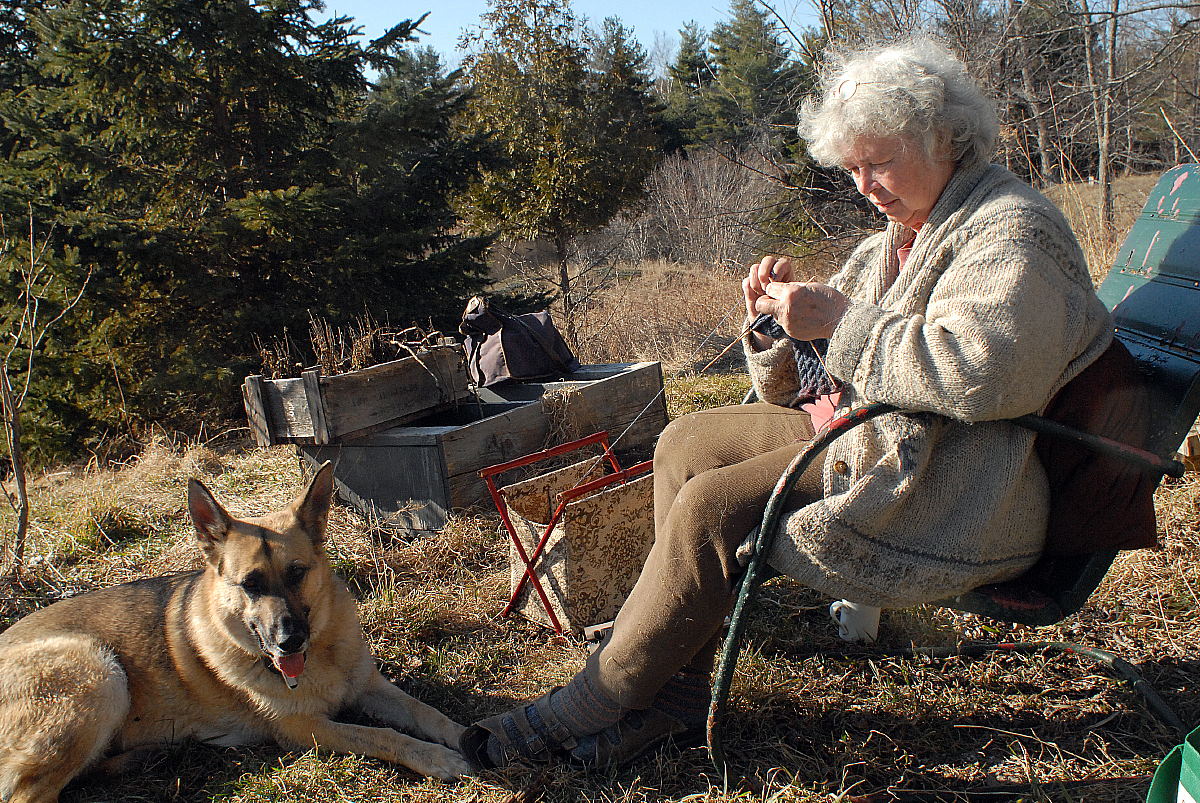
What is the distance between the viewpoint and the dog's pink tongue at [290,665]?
98.0 inches

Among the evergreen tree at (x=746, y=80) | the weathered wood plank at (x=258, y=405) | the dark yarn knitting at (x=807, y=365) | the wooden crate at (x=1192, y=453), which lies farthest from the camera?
the evergreen tree at (x=746, y=80)

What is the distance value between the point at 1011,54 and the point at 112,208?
7.98 meters

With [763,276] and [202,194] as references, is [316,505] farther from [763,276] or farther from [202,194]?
[202,194]

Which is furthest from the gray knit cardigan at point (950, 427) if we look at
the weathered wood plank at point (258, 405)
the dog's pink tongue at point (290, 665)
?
the weathered wood plank at point (258, 405)

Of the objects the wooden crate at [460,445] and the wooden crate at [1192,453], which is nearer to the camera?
the wooden crate at [1192,453]

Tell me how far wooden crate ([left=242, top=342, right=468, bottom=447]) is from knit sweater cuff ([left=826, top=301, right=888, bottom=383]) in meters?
2.70

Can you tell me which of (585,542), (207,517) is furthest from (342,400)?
(585,542)

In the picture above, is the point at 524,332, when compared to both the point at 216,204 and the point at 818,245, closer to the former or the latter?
the point at 216,204

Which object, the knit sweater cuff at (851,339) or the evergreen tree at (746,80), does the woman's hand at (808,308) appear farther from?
the evergreen tree at (746,80)

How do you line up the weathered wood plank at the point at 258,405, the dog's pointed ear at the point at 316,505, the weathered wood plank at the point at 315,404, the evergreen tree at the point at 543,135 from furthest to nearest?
the evergreen tree at the point at 543,135, the weathered wood plank at the point at 258,405, the weathered wood plank at the point at 315,404, the dog's pointed ear at the point at 316,505

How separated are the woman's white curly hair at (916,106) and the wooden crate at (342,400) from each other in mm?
2664

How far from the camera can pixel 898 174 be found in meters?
1.96

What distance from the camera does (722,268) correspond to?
11.4 m

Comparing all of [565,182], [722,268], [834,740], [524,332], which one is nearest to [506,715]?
[834,740]
